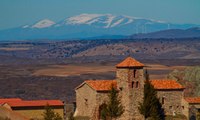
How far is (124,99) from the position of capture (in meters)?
54.9

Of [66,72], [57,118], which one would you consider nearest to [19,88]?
[66,72]

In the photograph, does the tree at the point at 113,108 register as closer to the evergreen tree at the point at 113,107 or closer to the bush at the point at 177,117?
the evergreen tree at the point at 113,107

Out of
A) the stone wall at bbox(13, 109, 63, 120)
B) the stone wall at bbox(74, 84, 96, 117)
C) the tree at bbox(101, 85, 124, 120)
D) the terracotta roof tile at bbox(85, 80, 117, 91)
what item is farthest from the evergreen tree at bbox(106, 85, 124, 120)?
the stone wall at bbox(13, 109, 63, 120)

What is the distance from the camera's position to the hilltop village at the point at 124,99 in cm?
5462

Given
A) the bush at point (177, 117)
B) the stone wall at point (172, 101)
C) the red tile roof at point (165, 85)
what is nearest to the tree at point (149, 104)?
the bush at point (177, 117)

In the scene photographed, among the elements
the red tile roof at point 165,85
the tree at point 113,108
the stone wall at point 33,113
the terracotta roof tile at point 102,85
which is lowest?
the stone wall at point 33,113

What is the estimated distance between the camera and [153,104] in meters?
53.7

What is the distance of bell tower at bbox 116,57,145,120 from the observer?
54.5 metres

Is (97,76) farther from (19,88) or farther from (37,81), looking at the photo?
(19,88)

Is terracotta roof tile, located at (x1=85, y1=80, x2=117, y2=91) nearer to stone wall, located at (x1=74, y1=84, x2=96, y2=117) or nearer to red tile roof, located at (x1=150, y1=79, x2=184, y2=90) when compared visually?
stone wall, located at (x1=74, y1=84, x2=96, y2=117)

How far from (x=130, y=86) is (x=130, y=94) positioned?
658mm

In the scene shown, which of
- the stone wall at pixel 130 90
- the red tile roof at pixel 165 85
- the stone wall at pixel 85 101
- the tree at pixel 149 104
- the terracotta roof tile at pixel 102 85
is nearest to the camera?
the tree at pixel 149 104

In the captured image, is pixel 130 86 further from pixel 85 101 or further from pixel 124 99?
pixel 85 101

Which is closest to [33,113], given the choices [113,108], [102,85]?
[102,85]
